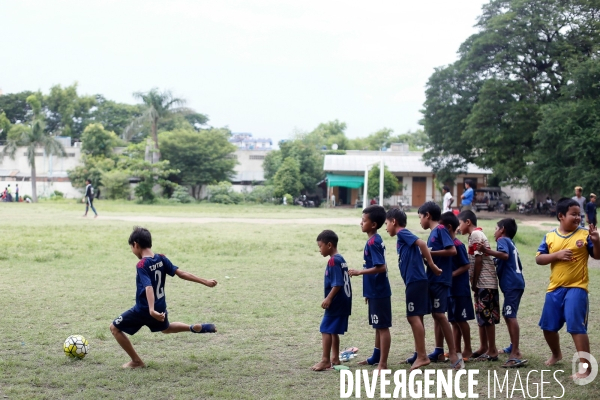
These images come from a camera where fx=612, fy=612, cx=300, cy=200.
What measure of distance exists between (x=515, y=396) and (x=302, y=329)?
9.58 ft

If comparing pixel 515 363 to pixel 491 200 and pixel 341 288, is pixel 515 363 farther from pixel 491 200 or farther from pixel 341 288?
pixel 491 200

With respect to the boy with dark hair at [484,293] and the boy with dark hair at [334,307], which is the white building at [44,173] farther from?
the boy with dark hair at [484,293]

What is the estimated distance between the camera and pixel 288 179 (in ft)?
158

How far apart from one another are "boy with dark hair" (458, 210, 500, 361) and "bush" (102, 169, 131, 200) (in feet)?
147

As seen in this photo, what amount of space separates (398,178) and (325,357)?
45053 millimetres

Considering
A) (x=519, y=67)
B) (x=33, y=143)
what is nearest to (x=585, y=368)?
(x=519, y=67)

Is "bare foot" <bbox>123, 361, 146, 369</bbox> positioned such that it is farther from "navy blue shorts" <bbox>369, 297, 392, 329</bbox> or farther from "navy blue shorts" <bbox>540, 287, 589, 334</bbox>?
"navy blue shorts" <bbox>540, 287, 589, 334</bbox>

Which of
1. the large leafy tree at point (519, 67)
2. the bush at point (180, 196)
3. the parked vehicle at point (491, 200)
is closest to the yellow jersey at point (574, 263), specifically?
the large leafy tree at point (519, 67)

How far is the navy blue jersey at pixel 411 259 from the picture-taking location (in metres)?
5.49

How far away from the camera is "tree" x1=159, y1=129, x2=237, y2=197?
50656 millimetres

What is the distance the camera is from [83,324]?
7281mm

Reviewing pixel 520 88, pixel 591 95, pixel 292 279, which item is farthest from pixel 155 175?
pixel 292 279

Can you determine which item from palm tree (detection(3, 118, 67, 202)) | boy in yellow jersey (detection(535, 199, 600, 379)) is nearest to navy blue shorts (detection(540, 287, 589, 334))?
boy in yellow jersey (detection(535, 199, 600, 379))

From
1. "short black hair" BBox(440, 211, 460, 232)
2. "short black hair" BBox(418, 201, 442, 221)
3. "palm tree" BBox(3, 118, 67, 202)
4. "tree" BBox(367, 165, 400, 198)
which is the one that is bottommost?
"short black hair" BBox(440, 211, 460, 232)
